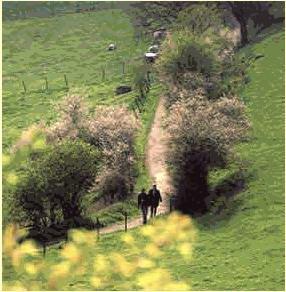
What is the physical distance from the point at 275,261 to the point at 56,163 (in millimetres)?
12666

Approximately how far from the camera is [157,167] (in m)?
40.9

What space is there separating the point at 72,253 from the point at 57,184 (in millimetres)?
27213

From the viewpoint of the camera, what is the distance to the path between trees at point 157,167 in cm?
3294

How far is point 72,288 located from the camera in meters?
22.5

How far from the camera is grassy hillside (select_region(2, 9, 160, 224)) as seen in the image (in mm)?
59094

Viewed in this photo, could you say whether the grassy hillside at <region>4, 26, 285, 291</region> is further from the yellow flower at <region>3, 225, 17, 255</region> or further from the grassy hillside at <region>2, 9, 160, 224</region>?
the yellow flower at <region>3, 225, 17, 255</region>

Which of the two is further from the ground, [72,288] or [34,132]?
[34,132]

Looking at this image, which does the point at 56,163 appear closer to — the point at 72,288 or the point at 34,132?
the point at 72,288

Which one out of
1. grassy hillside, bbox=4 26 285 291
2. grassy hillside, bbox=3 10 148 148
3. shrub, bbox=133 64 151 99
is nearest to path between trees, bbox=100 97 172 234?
grassy hillside, bbox=4 26 285 291

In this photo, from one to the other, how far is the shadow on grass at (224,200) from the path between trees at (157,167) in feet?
7.71

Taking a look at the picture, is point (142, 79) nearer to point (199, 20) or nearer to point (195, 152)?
point (199, 20)

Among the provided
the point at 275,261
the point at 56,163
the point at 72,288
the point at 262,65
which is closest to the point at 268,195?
the point at 275,261

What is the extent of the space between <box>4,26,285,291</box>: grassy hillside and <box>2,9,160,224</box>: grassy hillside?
332 inches

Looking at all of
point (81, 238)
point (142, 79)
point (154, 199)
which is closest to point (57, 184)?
point (154, 199)
